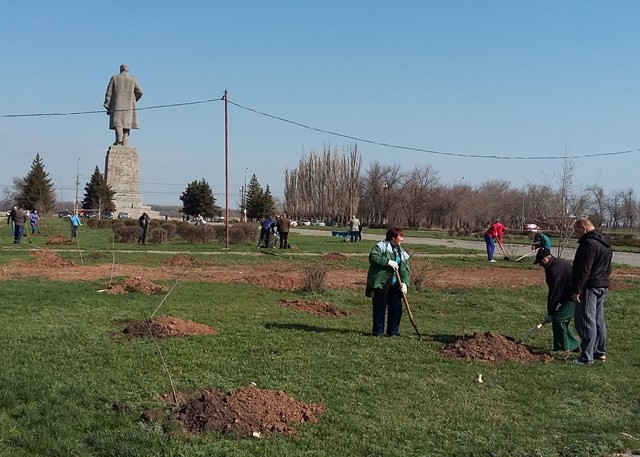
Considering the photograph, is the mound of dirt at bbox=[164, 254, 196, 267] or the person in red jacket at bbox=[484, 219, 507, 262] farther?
the person in red jacket at bbox=[484, 219, 507, 262]

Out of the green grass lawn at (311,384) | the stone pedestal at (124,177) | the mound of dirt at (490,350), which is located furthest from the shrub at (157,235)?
the stone pedestal at (124,177)

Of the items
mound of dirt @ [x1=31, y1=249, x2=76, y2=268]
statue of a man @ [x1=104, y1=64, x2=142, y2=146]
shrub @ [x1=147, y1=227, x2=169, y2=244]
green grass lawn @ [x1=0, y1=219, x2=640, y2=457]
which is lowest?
green grass lawn @ [x1=0, y1=219, x2=640, y2=457]

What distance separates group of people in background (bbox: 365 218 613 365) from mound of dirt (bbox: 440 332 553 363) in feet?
1.80

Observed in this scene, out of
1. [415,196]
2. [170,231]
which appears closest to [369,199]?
[415,196]

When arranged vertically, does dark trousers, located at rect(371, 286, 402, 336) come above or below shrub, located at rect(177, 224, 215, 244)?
below

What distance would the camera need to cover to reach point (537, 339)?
961cm

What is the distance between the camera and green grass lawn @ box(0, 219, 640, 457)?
4.79 metres

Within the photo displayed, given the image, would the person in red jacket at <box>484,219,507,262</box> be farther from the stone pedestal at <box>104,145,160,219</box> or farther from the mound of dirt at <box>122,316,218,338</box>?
the stone pedestal at <box>104,145,160,219</box>

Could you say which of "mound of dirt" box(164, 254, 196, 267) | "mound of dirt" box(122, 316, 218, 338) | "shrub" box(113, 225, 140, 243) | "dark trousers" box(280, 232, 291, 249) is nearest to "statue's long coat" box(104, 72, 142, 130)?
"shrub" box(113, 225, 140, 243)

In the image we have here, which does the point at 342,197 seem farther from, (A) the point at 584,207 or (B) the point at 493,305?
(B) the point at 493,305

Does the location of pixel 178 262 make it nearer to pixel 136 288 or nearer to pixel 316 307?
pixel 136 288

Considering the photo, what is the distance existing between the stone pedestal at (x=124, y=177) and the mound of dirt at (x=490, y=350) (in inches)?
2053

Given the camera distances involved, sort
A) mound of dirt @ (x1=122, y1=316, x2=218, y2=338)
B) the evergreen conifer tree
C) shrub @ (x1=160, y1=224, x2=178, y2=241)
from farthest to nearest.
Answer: the evergreen conifer tree, shrub @ (x1=160, y1=224, x2=178, y2=241), mound of dirt @ (x1=122, y1=316, x2=218, y2=338)

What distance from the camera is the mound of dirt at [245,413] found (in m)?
4.92
